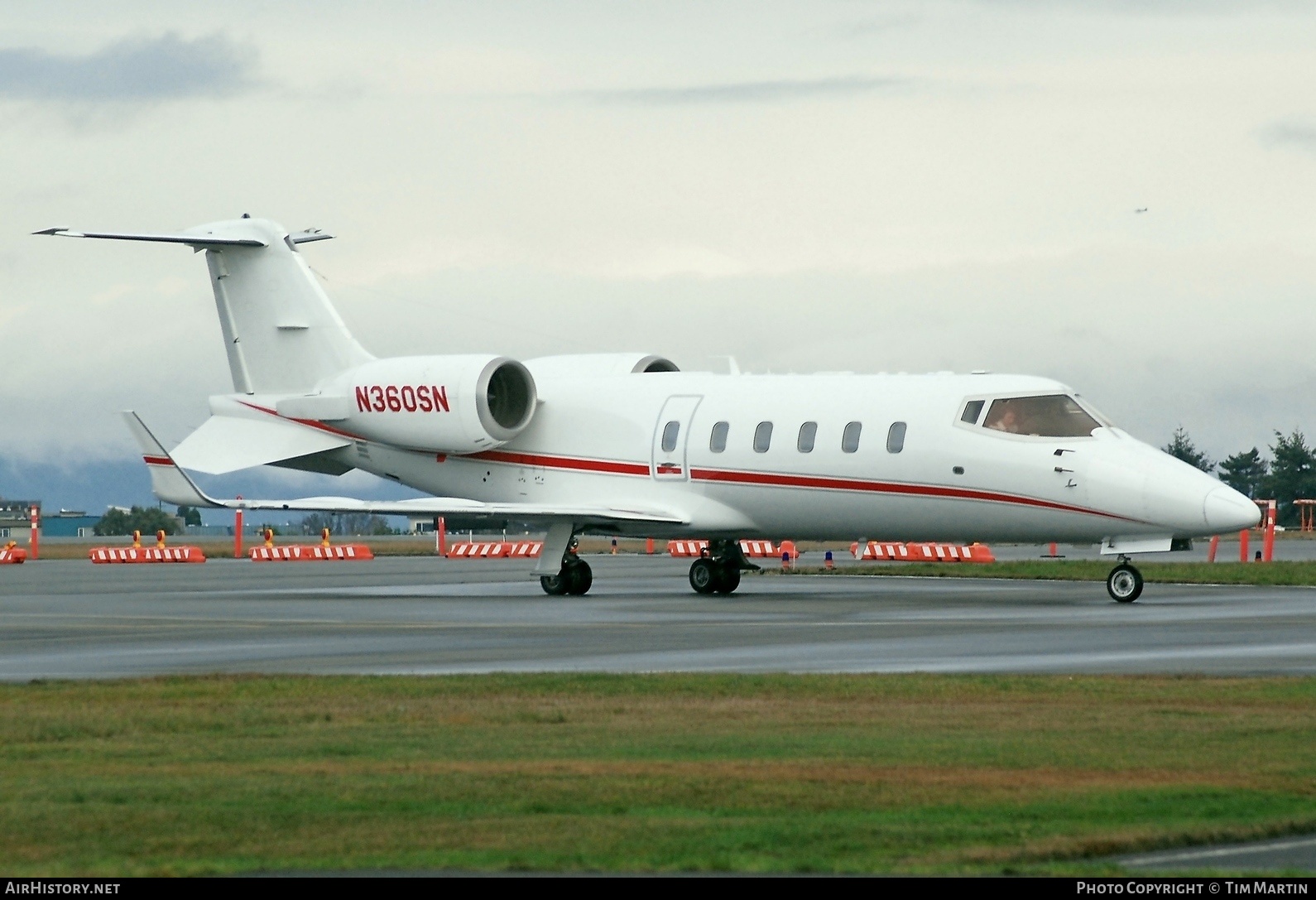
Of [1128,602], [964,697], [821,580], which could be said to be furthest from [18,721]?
[821,580]

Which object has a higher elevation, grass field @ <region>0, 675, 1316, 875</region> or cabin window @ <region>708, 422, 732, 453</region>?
cabin window @ <region>708, 422, 732, 453</region>

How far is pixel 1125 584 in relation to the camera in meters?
30.0

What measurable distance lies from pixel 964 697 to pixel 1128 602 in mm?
14986

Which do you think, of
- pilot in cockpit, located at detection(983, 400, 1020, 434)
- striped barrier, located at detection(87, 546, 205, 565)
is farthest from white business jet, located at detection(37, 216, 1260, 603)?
striped barrier, located at detection(87, 546, 205, 565)

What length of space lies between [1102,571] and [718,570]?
954 cm

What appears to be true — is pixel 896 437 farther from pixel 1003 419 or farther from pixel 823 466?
pixel 1003 419

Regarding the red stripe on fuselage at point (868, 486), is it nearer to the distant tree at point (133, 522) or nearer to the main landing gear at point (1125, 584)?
the main landing gear at point (1125, 584)

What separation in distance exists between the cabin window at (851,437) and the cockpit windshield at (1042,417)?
2.17 meters

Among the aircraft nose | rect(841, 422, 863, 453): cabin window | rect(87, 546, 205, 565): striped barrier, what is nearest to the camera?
the aircraft nose

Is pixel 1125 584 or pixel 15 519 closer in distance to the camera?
pixel 1125 584

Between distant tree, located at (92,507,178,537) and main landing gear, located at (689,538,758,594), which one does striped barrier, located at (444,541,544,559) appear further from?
distant tree, located at (92,507,178,537)

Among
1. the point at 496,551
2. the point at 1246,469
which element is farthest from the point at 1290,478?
the point at 496,551

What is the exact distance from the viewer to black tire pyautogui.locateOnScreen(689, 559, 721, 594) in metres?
34.9

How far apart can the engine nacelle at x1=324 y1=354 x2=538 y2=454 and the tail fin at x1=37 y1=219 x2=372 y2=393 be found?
1061 mm
